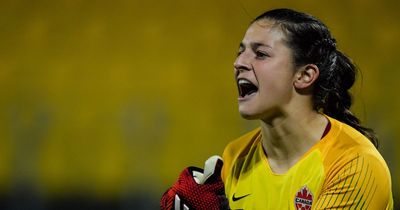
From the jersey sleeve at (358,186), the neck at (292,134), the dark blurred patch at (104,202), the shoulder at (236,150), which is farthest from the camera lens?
the dark blurred patch at (104,202)

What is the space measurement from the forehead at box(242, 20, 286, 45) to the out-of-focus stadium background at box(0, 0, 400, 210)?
102 centimetres

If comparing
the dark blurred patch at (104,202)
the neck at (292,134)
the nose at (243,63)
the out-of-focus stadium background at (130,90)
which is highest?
the out-of-focus stadium background at (130,90)

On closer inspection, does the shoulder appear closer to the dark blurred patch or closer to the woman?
Result: the woman

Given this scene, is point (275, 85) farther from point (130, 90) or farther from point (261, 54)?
point (130, 90)

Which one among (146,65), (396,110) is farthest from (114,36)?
(396,110)

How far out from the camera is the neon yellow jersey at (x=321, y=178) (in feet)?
3.26

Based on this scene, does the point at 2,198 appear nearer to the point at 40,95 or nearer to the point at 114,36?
the point at 40,95

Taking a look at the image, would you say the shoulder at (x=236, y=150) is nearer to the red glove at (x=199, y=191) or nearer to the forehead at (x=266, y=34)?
the red glove at (x=199, y=191)

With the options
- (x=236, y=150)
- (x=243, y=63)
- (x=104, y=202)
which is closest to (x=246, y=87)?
(x=243, y=63)

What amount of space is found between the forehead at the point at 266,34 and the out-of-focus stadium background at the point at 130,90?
40.0 inches

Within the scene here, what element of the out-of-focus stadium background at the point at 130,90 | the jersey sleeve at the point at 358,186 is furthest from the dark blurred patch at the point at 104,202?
the jersey sleeve at the point at 358,186

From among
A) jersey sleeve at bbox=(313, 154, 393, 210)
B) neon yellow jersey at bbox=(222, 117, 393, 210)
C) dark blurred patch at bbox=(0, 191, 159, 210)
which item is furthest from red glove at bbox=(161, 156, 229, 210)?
dark blurred patch at bbox=(0, 191, 159, 210)

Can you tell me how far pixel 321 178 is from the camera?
1036mm

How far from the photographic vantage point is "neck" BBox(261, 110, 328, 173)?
3.60 feet
